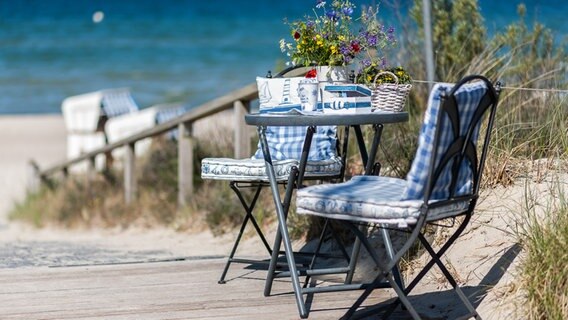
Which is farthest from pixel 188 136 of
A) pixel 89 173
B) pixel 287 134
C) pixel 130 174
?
pixel 287 134

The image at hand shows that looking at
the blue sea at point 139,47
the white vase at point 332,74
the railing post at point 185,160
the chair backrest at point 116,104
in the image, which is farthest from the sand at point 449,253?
the blue sea at point 139,47

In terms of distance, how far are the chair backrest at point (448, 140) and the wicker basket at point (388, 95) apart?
73 centimetres

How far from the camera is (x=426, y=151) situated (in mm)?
3840

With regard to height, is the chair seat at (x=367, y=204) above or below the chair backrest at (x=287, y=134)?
below

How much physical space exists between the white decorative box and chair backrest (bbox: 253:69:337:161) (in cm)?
45

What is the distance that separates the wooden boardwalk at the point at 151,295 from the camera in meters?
4.61

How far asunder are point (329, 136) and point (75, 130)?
9.11 m

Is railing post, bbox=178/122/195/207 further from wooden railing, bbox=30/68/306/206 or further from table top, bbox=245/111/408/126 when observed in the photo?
table top, bbox=245/111/408/126

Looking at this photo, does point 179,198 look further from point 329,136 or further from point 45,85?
point 45,85

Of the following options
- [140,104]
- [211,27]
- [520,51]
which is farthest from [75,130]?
[211,27]

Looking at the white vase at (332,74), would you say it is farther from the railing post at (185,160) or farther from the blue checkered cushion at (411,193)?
the railing post at (185,160)

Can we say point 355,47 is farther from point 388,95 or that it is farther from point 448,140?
point 448,140

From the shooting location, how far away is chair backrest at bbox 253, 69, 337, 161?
5.11 meters

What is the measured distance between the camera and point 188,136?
8273 mm
